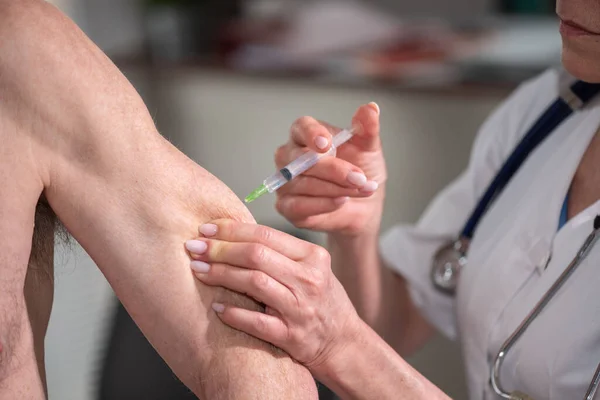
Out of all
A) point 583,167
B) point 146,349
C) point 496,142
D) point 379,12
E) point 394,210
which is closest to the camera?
point 583,167

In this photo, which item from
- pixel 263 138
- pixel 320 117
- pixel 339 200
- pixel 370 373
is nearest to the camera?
pixel 370 373

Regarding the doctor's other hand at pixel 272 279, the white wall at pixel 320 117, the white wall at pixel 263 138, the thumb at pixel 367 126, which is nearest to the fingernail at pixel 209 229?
the doctor's other hand at pixel 272 279

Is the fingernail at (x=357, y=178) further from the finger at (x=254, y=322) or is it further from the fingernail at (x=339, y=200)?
the finger at (x=254, y=322)

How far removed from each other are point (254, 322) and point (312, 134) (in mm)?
272

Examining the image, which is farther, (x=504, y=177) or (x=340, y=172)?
(x=504, y=177)

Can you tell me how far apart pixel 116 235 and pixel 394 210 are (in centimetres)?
158

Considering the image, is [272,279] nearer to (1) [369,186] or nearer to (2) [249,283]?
(2) [249,283]

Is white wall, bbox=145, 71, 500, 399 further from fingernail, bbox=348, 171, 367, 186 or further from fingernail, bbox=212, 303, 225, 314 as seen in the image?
fingernail, bbox=212, 303, 225, 314

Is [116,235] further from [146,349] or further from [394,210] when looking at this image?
[394,210]

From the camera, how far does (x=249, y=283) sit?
0.79 meters

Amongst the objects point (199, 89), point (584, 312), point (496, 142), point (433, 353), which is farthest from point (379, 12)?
point (584, 312)

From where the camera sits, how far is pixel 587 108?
109 cm

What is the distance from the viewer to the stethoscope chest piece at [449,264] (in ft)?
3.84

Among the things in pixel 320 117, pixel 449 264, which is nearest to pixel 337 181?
pixel 449 264
